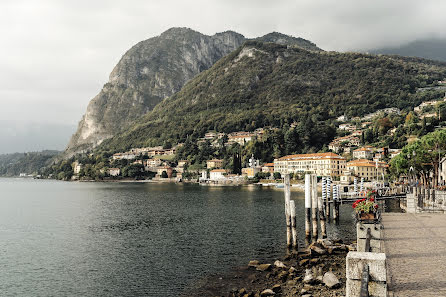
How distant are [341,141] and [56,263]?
16385 centimetres

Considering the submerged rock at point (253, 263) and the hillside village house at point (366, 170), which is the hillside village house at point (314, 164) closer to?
the hillside village house at point (366, 170)

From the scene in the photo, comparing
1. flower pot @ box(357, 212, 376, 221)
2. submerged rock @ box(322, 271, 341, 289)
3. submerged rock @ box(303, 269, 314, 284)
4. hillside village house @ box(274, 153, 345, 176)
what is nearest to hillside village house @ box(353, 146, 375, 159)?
hillside village house @ box(274, 153, 345, 176)

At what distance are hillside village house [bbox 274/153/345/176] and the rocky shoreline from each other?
116831 mm

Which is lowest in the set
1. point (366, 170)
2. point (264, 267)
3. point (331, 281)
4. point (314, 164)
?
point (264, 267)

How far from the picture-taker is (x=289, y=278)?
21.8 m

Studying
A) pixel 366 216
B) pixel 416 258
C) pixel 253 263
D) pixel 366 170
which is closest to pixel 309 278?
pixel 366 216

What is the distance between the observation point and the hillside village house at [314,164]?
14350 cm

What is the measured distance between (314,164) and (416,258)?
136585mm

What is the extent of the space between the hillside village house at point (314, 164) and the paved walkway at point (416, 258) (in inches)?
4735

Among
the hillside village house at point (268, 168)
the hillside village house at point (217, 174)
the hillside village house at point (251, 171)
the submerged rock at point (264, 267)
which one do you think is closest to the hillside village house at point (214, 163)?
the hillside village house at point (217, 174)

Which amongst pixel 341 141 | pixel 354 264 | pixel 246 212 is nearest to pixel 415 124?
pixel 341 141

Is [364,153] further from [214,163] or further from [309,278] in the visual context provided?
[309,278]

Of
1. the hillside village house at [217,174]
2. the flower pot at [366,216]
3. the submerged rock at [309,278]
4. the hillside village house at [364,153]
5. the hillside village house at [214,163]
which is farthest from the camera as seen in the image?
the hillside village house at [214,163]

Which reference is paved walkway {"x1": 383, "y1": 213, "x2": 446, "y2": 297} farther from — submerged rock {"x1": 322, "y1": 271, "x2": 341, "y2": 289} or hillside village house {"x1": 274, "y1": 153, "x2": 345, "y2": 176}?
hillside village house {"x1": 274, "y1": 153, "x2": 345, "y2": 176}
